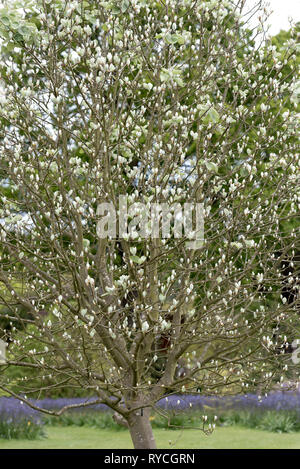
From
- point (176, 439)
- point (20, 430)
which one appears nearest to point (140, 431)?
point (176, 439)

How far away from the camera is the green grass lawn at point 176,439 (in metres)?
12.6

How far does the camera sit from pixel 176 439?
12570 millimetres

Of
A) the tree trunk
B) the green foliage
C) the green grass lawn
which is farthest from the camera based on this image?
the green foliage

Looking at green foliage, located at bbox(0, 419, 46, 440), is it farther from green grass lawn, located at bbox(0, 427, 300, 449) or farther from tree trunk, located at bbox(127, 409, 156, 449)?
tree trunk, located at bbox(127, 409, 156, 449)

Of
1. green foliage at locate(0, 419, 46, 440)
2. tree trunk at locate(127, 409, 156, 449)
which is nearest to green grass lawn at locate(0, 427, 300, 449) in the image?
green foliage at locate(0, 419, 46, 440)

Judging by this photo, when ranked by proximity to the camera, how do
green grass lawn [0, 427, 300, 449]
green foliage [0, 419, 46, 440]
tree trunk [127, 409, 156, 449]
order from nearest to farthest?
tree trunk [127, 409, 156, 449] < green grass lawn [0, 427, 300, 449] < green foliage [0, 419, 46, 440]

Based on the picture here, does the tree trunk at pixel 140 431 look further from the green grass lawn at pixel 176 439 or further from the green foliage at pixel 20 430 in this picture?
the green foliage at pixel 20 430

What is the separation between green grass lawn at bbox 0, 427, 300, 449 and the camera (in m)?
12.6

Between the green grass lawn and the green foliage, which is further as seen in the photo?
→ the green foliage

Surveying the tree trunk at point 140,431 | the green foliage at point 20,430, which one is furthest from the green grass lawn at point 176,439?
the tree trunk at point 140,431
